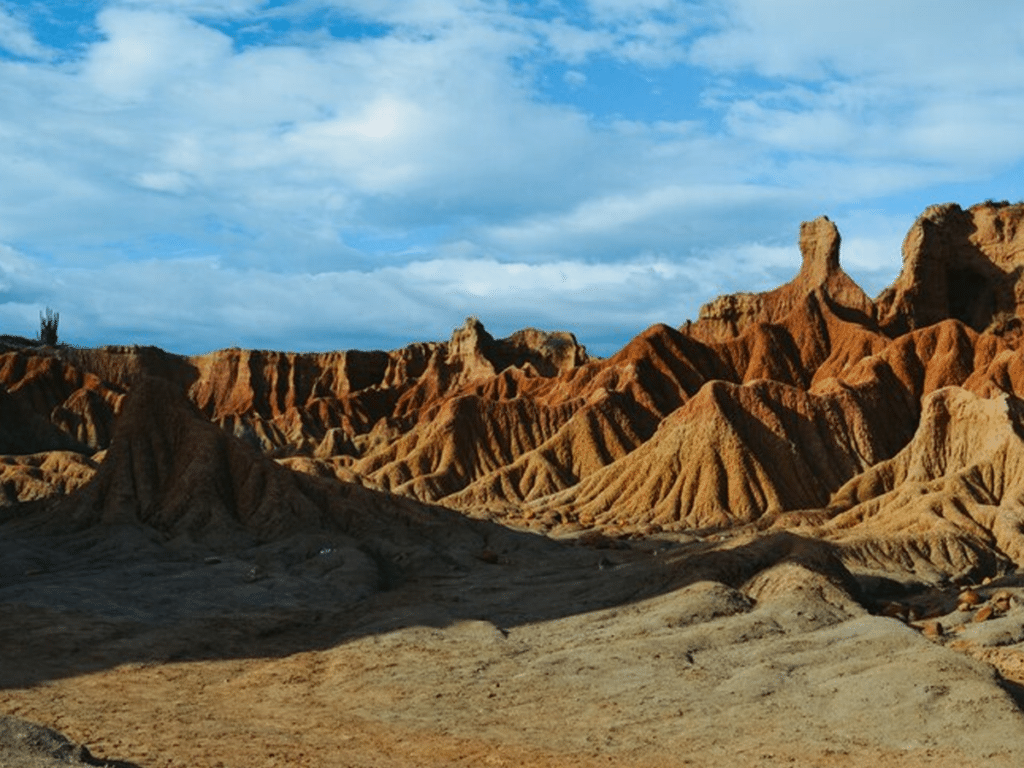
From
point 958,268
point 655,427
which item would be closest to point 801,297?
point 958,268

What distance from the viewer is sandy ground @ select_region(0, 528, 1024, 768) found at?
104 feet

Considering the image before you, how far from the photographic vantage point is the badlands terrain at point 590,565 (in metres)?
33.2

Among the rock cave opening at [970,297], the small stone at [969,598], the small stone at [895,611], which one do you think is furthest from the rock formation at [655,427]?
the small stone at [895,611]

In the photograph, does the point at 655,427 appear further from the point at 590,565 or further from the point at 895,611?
the point at 895,611

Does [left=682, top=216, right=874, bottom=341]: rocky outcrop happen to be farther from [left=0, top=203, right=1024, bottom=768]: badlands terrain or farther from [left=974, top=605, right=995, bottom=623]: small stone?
[left=974, top=605, right=995, bottom=623]: small stone

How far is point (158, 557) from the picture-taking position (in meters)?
62.4

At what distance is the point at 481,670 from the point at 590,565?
909 inches

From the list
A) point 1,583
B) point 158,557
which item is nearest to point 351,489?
point 158,557

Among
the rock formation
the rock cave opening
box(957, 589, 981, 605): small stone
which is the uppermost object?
the rock cave opening

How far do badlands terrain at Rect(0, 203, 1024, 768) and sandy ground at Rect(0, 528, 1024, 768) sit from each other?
140 millimetres

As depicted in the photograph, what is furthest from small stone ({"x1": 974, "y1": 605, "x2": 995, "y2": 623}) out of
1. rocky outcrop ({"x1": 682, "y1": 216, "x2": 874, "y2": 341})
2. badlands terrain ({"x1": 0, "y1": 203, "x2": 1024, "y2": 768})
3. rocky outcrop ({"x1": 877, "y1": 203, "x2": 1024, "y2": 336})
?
rocky outcrop ({"x1": 682, "y1": 216, "x2": 874, "y2": 341})

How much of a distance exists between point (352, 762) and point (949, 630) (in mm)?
25581

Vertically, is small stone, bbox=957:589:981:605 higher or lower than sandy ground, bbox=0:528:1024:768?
higher

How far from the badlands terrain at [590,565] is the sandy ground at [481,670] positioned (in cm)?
14
